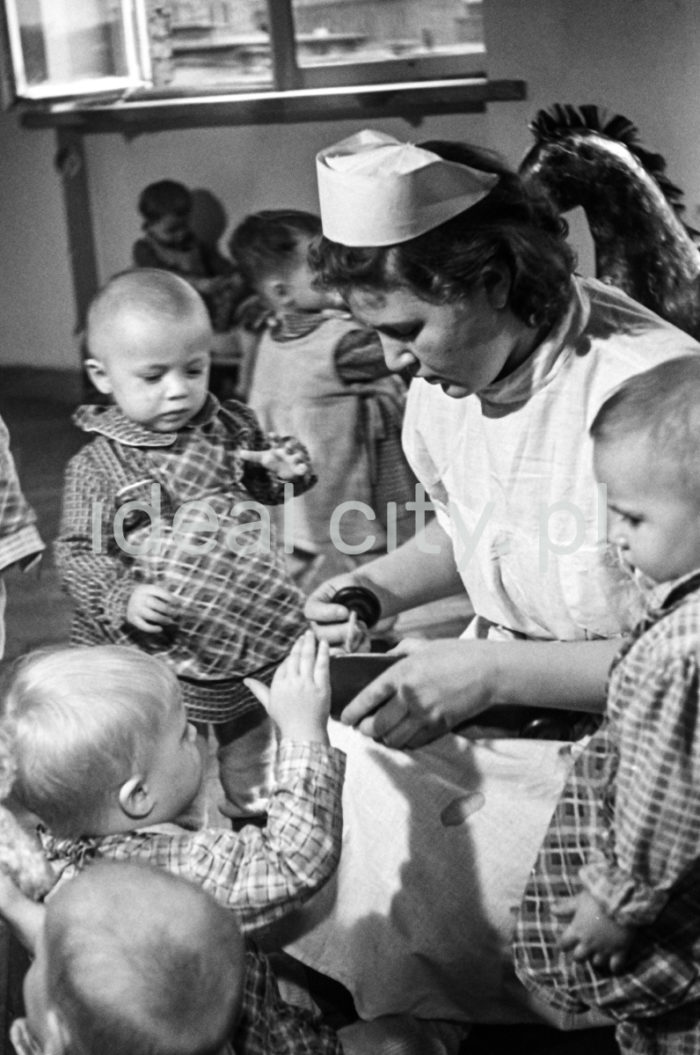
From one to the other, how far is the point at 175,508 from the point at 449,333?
605 millimetres

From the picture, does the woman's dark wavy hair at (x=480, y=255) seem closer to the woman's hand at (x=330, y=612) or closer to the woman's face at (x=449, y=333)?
the woman's face at (x=449, y=333)

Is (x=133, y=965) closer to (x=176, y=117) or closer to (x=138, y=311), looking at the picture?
(x=138, y=311)

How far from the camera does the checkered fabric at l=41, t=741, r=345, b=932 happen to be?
1856mm

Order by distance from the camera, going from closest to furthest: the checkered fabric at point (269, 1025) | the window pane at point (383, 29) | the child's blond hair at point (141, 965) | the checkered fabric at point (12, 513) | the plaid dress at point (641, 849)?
the child's blond hair at point (141, 965), the plaid dress at point (641, 849), the checkered fabric at point (269, 1025), the window pane at point (383, 29), the checkered fabric at point (12, 513)

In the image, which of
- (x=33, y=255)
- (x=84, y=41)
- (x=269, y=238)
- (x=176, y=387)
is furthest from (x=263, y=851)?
(x=84, y=41)

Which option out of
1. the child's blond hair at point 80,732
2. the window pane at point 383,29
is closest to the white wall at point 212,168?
the window pane at point 383,29

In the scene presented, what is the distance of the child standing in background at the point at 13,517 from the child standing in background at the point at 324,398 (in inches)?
17.1

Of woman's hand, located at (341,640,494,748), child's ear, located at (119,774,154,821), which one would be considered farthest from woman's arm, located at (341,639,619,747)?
child's ear, located at (119,774,154,821)

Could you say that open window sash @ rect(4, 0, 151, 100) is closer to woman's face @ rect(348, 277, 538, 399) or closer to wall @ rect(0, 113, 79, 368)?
wall @ rect(0, 113, 79, 368)

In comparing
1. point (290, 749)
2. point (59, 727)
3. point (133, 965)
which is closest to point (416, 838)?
point (290, 749)

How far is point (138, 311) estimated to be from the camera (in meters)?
2.35

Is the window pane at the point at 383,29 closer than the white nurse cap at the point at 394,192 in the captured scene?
No

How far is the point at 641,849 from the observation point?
1702mm

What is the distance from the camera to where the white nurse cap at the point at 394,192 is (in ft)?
6.44
